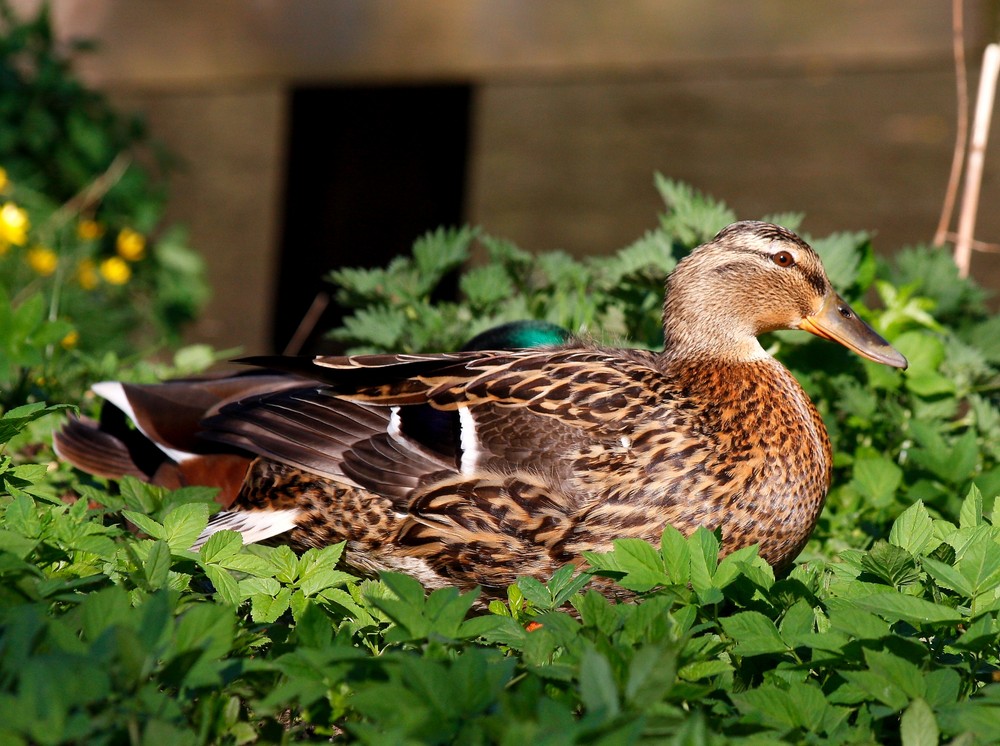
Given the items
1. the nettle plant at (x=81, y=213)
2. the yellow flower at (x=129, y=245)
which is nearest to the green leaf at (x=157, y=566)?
Answer: the nettle plant at (x=81, y=213)

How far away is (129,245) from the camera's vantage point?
6168 mm

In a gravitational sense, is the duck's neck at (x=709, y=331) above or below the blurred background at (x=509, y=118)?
below

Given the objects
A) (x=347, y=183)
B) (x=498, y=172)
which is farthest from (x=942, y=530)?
(x=347, y=183)

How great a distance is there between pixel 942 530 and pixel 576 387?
939mm

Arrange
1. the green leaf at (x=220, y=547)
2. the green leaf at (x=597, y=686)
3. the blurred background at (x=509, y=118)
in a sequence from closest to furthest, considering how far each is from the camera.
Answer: the green leaf at (x=597, y=686) < the green leaf at (x=220, y=547) < the blurred background at (x=509, y=118)

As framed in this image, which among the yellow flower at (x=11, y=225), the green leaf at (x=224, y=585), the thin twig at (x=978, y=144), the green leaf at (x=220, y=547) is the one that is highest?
the thin twig at (x=978, y=144)

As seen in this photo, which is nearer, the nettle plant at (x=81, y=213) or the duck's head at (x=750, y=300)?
the duck's head at (x=750, y=300)

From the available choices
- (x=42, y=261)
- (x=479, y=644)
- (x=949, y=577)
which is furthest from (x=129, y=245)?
(x=949, y=577)

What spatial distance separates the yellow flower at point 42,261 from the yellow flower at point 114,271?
1.26ft

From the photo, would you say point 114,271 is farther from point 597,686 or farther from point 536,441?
point 597,686

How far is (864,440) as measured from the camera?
145 inches

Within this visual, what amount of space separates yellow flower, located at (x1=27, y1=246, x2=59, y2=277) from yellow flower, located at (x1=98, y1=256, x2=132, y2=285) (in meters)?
0.39

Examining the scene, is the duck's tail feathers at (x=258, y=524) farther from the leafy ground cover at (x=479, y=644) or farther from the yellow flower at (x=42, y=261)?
the yellow flower at (x=42, y=261)

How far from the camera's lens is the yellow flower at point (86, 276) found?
577 centimetres
